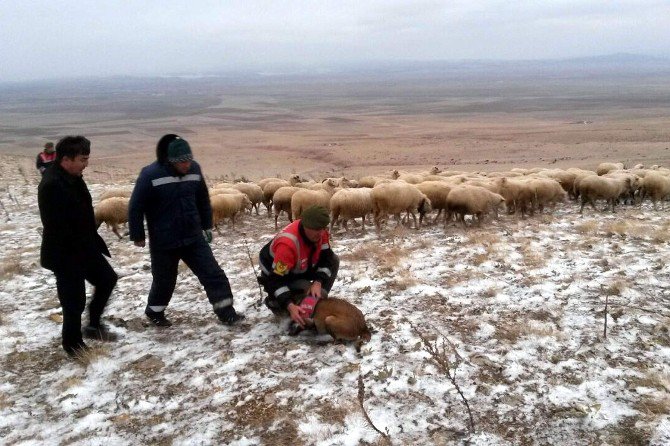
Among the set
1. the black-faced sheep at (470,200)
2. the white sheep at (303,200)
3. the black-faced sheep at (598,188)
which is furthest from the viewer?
the black-faced sheep at (598,188)

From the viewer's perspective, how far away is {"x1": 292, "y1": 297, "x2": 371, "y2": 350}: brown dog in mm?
4523

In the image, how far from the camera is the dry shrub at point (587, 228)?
27.1 ft

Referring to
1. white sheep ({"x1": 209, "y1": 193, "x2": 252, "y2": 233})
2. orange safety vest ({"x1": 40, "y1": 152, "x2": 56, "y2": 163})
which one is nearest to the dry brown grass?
white sheep ({"x1": 209, "y1": 193, "x2": 252, "y2": 233})

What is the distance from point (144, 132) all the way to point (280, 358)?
56361 mm

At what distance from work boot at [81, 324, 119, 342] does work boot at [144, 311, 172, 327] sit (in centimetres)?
39

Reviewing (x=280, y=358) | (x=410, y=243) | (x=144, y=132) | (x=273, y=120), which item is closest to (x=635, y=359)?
(x=280, y=358)

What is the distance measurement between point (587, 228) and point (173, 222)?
23.2 ft

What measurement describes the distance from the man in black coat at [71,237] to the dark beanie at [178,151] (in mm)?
675

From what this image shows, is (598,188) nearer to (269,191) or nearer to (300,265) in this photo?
(269,191)

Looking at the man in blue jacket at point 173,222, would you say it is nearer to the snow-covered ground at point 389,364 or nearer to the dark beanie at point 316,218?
the snow-covered ground at point 389,364

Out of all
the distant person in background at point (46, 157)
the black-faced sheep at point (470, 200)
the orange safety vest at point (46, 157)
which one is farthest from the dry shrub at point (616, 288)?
the orange safety vest at point (46, 157)

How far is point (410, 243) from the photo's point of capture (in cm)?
825

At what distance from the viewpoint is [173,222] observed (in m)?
4.64

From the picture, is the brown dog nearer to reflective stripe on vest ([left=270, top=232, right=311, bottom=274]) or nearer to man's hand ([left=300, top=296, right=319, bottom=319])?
man's hand ([left=300, top=296, right=319, bottom=319])
